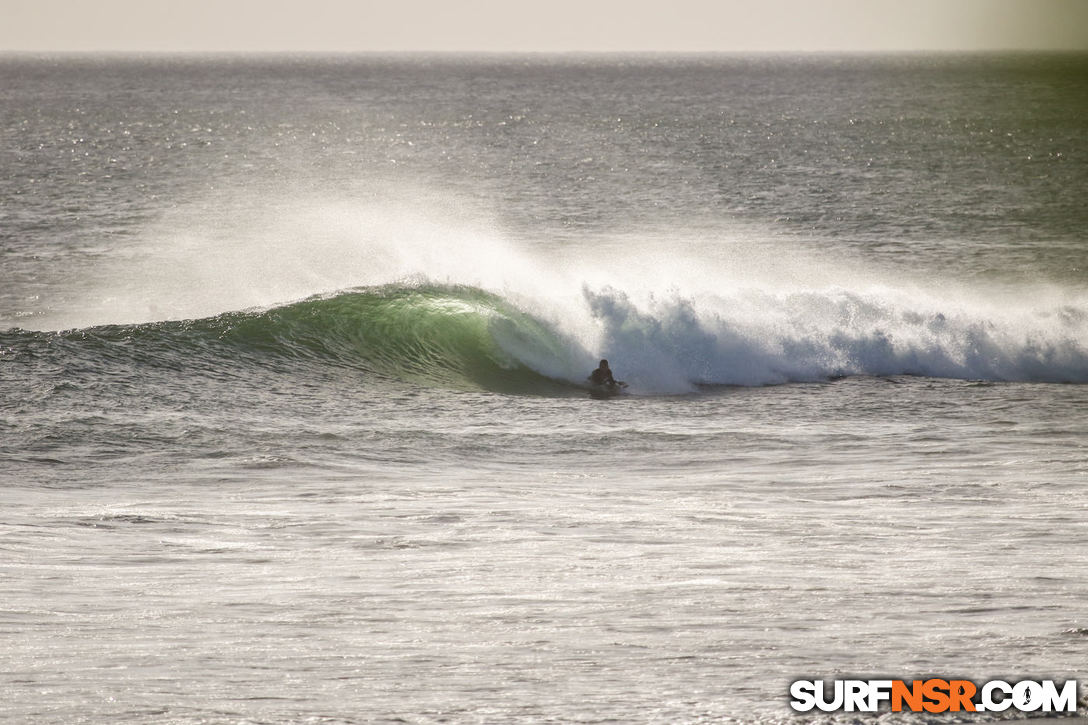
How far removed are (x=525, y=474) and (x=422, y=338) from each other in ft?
26.3

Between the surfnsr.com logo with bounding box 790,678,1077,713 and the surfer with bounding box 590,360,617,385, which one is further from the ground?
the surfnsr.com logo with bounding box 790,678,1077,713

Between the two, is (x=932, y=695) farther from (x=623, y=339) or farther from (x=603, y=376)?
(x=623, y=339)

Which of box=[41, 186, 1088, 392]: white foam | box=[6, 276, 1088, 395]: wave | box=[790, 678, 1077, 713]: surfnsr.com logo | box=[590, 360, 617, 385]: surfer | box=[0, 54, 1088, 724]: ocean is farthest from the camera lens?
box=[41, 186, 1088, 392]: white foam

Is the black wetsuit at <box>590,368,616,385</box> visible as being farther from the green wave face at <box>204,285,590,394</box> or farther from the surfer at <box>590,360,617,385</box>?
the green wave face at <box>204,285,590,394</box>

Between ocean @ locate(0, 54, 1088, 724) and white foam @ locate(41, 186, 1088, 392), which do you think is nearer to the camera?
ocean @ locate(0, 54, 1088, 724)

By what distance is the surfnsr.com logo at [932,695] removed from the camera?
20.3 ft

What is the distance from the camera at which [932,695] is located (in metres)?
6.47

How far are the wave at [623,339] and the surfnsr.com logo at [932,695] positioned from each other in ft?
37.7

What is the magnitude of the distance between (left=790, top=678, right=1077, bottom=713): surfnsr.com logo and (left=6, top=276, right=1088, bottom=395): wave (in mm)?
11477

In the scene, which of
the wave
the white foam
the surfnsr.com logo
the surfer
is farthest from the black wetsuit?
the surfnsr.com logo

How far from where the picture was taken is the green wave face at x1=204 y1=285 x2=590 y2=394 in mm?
18516

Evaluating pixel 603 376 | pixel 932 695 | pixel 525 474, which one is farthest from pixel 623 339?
pixel 932 695

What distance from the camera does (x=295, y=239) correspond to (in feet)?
117

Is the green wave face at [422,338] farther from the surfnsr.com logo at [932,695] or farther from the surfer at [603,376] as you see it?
the surfnsr.com logo at [932,695]
